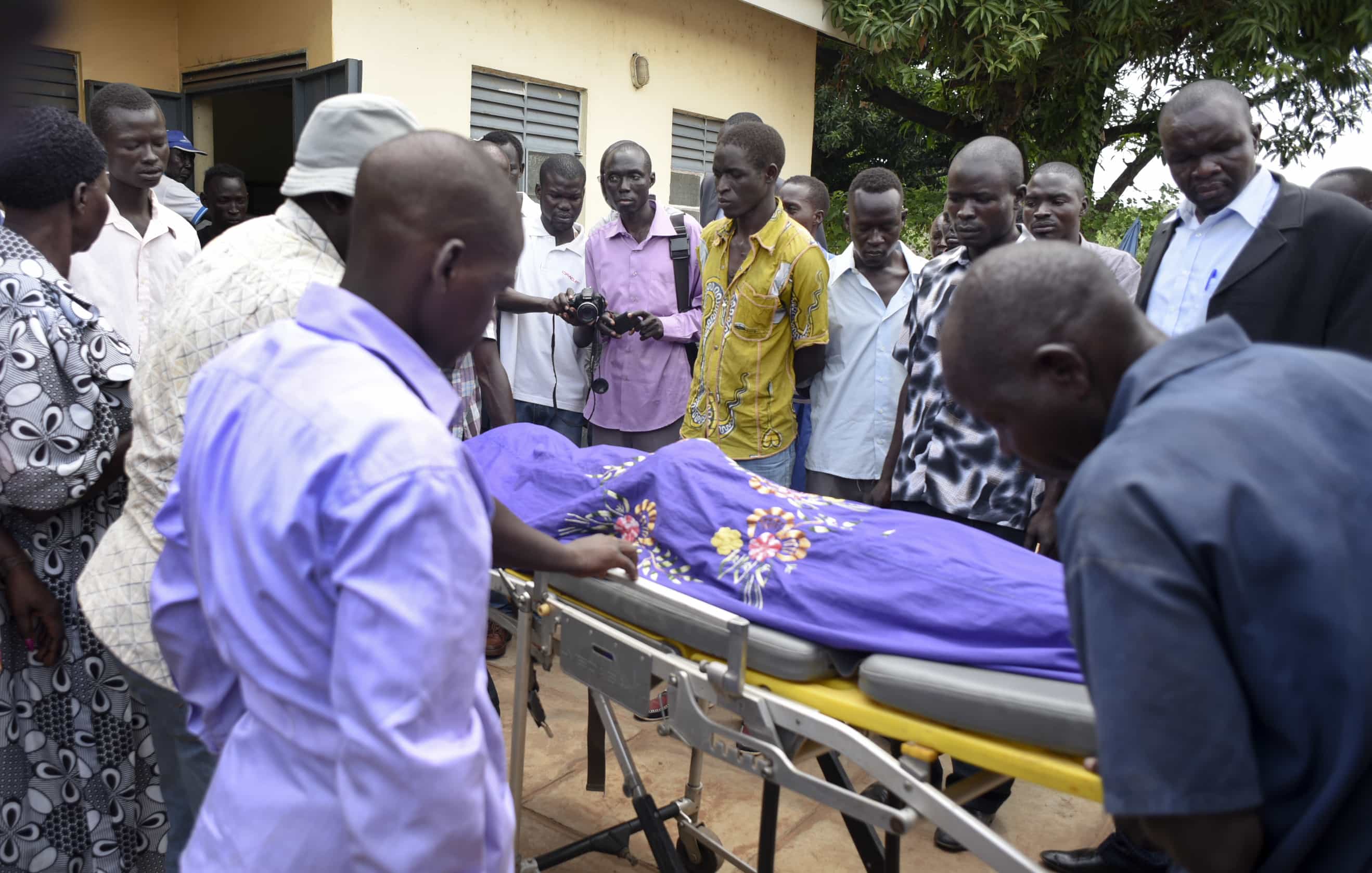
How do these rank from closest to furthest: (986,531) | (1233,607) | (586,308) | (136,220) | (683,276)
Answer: (1233,607)
(986,531)
(136,220)
(586,308)
(683,276)

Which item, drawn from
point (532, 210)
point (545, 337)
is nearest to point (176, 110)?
point (532, 210)

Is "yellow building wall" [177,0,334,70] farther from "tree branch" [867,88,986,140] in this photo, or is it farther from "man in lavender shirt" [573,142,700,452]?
"tree branch" [867,88,986,140]

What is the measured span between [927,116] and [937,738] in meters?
13.0

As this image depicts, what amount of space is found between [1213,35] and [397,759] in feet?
41.6

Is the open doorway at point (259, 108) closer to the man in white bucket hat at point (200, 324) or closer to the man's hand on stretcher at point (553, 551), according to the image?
the man in white bucket hat at point (200, 324)

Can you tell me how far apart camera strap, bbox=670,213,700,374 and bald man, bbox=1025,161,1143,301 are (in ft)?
4.75

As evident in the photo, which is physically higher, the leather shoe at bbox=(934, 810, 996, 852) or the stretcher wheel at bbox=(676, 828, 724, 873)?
the stretcher wheel at bbox=(676, 828, 724, 873)

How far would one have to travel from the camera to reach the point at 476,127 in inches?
300

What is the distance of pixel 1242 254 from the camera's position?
2.91m

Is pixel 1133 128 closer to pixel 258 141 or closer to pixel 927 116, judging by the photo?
pixel 927 116

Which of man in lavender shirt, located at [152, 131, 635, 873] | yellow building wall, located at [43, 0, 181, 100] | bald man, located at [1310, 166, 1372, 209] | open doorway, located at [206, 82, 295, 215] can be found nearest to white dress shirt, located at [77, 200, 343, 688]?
man in lavender shirt, located at [152, 131, 635, 873]

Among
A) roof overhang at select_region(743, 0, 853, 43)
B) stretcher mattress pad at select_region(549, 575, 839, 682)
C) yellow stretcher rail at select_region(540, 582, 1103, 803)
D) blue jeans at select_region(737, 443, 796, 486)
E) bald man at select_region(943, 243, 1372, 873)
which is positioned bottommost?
yellow stretcher rail at select_region(540, 582, 1103, 803)

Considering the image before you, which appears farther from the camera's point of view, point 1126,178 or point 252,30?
point 1126,178

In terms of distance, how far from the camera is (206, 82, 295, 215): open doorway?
9.64 metres
